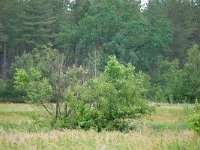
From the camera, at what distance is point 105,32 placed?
6425cm

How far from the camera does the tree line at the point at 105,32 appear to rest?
208ft

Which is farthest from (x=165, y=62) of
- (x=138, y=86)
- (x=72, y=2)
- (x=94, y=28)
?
(x=138, y=86)

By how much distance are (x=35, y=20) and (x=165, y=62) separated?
2043cm

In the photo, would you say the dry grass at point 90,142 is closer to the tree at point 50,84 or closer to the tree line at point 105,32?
the tree at point 50,84

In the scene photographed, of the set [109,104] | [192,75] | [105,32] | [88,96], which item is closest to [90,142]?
[109,104]

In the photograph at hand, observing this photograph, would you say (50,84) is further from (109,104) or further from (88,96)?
(109,104)

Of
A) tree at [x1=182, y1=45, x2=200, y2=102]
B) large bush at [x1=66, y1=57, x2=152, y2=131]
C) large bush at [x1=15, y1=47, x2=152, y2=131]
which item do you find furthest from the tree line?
large bush at [x1=66, y1=57, x2=152, y2=131]

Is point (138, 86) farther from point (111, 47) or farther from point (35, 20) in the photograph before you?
point (35, 20)

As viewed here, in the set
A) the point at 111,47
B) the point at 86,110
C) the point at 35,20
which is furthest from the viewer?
the point at 35,20

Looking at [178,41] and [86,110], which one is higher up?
[178,41]

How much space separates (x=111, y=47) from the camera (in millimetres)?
62125

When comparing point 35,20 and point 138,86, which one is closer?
point 138,86

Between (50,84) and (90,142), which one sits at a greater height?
(50,84)

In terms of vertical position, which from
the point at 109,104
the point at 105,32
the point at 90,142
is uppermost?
the point at 105,32
